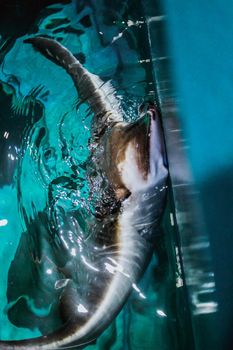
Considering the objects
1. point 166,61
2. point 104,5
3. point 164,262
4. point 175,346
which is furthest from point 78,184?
point 104,5

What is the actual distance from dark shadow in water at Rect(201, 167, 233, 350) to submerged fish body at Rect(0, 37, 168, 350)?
10.0 inches

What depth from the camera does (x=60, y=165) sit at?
1903 millimetres

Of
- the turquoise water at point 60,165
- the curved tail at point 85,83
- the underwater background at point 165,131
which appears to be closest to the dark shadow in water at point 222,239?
the underwater background at point 165,131

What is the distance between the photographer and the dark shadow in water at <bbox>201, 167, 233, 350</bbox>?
1137 mm

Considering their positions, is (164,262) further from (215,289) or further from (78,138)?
(78,138)

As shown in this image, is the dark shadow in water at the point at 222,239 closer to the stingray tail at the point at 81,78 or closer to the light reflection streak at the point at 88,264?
the light reflection streak at the point at 88,264

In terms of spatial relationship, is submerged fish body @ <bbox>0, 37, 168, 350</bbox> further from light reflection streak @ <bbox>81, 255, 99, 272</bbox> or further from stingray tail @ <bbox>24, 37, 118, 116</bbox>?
stingray tail @ <bbox>24, 37, 118, 116</bbox>

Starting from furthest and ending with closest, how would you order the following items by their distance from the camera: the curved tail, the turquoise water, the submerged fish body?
the curved tail
the turquoise water
the submerged fish body

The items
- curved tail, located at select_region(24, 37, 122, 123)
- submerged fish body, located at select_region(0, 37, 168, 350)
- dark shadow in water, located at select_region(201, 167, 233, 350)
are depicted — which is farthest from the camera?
curved tail, located at select_region(24, 37, 122, 123)

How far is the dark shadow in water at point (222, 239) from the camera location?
3.73ft

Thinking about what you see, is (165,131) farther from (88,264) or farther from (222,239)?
(88,264)

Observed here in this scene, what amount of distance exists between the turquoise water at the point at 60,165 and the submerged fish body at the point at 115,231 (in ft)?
0.25

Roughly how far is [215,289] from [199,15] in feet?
2.93

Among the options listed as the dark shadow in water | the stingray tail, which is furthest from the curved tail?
the dark shadow in water
